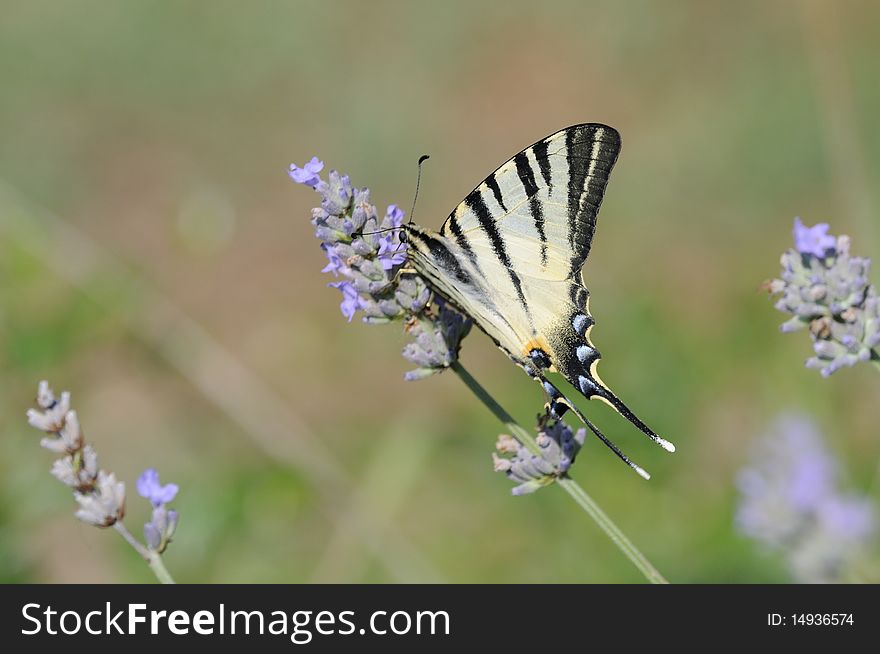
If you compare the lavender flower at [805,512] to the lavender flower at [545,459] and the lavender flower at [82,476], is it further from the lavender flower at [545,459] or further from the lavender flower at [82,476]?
the lavender flower at [82,476]

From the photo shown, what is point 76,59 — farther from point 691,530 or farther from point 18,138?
point 691,530

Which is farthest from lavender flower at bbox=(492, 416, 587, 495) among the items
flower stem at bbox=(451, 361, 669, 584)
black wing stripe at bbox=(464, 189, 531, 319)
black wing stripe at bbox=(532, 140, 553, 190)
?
black wing stripe at bbox=(532, 140, 553, 190)

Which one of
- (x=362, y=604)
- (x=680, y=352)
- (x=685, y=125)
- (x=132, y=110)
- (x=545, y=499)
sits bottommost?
(x=362, y=604)

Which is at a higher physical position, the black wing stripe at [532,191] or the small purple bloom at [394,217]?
the black wing stripe at [532,191]

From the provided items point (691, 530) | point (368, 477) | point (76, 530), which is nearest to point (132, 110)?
point (76, 530)

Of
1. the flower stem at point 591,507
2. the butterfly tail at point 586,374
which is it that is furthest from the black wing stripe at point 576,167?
the flower stem at point 591,507

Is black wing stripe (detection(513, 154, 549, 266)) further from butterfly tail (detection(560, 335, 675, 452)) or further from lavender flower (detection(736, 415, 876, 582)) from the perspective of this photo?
lavender flower (detection(736, 415, 876, 582))
